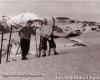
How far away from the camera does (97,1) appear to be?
10359mm

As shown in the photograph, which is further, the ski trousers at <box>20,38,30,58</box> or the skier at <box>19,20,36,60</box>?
the ski trousers at <box>20,38,30,58</box>

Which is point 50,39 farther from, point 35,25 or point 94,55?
point 94,55

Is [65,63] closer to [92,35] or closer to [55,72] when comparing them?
[55,72]

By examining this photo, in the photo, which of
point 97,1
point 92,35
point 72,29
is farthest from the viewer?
point 92,35

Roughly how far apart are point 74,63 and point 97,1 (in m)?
3.56

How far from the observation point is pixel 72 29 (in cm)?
1539

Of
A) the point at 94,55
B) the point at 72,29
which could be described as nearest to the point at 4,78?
the point at 94,55

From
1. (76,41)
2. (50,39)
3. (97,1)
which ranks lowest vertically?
(76,41)

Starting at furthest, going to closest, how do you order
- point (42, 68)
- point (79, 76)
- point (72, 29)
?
point (72, 29) < point (42, 68) < point (79, 76)

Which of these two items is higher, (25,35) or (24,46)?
(25,35)

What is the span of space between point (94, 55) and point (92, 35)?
8248 millimetres

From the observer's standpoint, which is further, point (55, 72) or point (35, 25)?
point (35, 25)

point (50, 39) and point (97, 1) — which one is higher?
point (97, 1)

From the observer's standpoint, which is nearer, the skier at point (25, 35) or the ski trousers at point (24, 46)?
the skier at point (25, 35)
